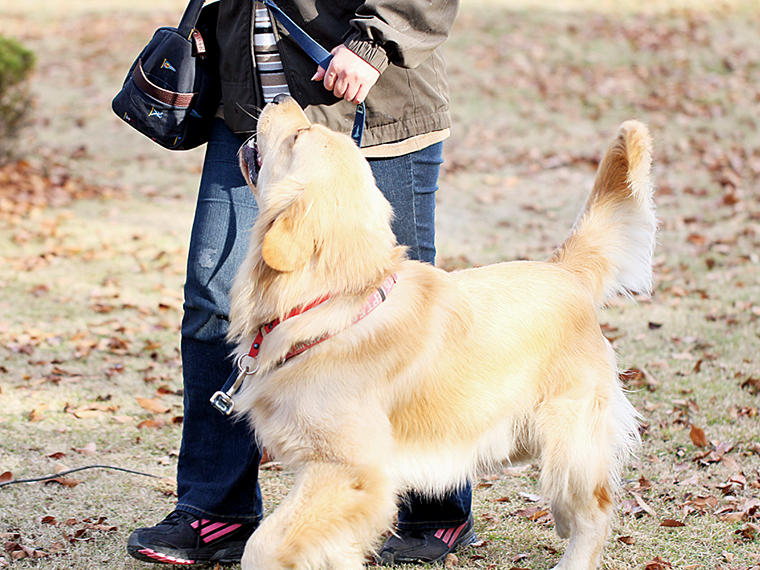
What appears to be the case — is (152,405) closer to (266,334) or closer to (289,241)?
(266,334)

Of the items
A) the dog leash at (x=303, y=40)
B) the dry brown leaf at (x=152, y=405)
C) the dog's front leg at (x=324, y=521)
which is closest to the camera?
the dog's front leg at (x=324, y=521)

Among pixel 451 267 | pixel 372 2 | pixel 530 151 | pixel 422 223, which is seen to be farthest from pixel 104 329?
pixel 530 151

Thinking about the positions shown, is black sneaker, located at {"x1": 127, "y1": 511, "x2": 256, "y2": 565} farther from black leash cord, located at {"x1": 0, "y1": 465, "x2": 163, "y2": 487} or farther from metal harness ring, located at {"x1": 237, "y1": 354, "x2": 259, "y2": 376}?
black leash cord, located at {"x1": 0, "y1": 465, "x2": 163, "y2": 487}

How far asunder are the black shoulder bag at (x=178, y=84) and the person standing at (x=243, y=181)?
4.4 inches

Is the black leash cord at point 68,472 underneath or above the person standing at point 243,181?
underneath

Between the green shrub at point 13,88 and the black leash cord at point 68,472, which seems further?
the green shrub at point 13,88

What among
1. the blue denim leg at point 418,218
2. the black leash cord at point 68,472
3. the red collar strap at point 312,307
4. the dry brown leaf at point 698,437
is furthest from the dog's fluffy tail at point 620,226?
the black leash cord at point 68,472

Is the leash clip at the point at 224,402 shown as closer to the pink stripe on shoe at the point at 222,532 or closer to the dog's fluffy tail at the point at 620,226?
the pink stripe on shoe at the point at 222,532

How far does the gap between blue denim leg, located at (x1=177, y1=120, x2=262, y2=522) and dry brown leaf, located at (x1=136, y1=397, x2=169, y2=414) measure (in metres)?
1.63

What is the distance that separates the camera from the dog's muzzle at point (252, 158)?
2.77 meters

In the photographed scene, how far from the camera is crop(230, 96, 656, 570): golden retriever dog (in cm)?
238

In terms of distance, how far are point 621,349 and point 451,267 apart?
230 cm

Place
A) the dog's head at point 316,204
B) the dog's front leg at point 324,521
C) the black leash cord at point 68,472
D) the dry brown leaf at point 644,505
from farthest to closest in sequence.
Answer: the black leash cord at point 68,472
the dry brown leaf at point 644,505
the dog's head at point 316,204
the dog's front leg at point 324,521

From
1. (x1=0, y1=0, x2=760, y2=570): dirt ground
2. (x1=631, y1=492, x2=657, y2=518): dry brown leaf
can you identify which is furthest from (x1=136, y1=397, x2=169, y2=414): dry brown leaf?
(x1=631, y1=492, x2=657, y2=518): dry brown leaf
